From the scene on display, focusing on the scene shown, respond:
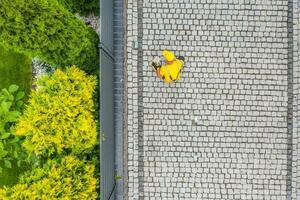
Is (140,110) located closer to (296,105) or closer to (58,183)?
(58,183)

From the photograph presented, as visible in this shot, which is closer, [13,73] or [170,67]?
[170,67]

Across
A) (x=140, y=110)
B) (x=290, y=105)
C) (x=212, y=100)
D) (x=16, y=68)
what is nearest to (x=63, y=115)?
(x=140, y=110)

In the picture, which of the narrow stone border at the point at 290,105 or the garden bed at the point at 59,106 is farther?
the narrow stone border at the point at 290,105

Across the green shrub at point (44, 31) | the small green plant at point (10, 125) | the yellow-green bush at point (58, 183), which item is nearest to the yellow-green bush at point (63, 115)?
the yellow-green bush at point (58, 183)

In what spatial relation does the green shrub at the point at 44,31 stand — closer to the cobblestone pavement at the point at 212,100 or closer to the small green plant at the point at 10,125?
the cobblestone pavement at the point at 212,100

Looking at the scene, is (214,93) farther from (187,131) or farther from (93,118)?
(93,118)

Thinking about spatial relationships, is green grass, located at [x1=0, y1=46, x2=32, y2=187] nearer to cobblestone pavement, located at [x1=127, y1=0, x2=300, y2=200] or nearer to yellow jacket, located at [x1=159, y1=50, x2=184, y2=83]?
cobblestone pavement, located at [x1=127, y1=0, x2=300, y2=200]
